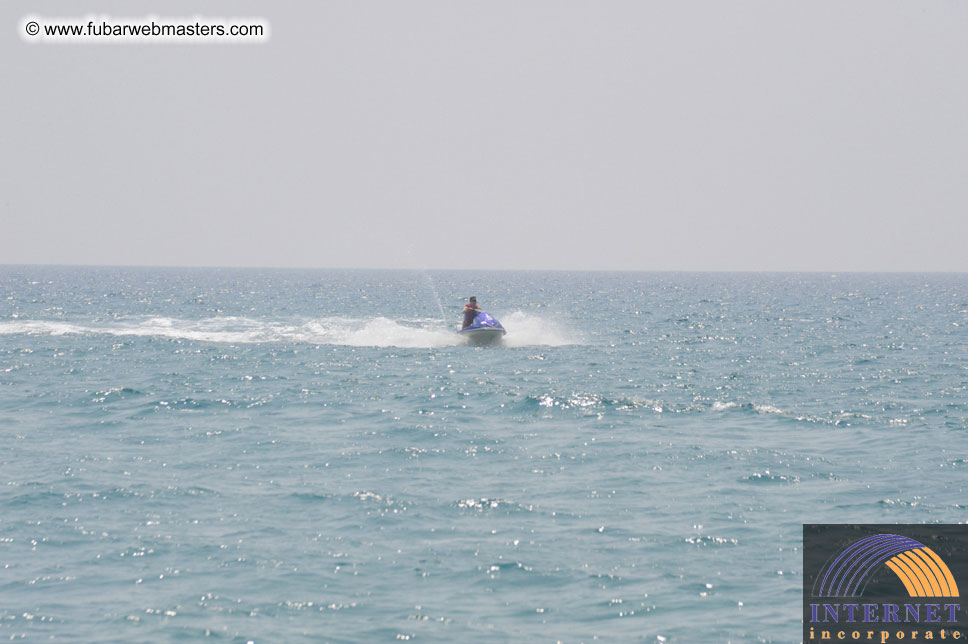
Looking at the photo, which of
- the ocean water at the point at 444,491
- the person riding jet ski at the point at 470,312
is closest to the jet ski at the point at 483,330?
the person riding jet ski at the point at 470,312

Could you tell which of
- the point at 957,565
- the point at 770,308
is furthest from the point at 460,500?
the point at 770,308

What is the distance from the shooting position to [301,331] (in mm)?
54156

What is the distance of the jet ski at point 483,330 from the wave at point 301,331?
1.60m

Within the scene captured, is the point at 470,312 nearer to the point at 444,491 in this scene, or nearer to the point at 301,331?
the point at 301,331

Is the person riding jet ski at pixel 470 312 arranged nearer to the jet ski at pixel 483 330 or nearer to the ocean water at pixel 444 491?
the jet ski at pixel 483 330

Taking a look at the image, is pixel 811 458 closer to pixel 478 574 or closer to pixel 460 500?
pixel 460 500

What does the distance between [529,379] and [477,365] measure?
4.38 meters

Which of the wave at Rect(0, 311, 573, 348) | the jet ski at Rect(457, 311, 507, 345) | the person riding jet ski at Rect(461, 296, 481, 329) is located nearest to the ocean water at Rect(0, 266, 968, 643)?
the jet ski at Rect(457, 311, 507, 345)

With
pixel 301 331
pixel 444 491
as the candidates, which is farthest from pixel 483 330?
pixel 444 491

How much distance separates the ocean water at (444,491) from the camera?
38.3 ft

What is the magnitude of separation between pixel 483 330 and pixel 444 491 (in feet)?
81.7

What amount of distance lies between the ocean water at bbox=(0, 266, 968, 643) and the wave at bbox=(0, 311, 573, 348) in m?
9.38

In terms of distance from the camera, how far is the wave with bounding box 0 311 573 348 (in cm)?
4747

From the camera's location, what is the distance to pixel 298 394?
28.8 metres
